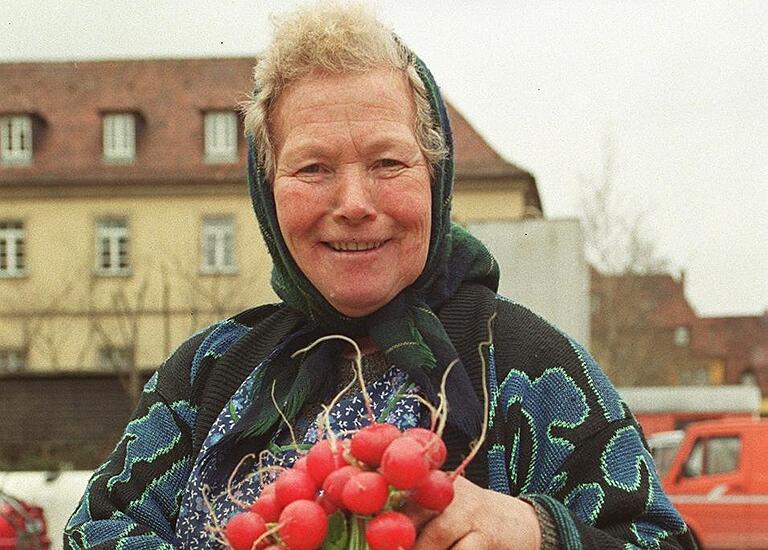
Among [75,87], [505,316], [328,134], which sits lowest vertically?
[505,316]

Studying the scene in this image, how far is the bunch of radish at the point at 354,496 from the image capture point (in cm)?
138

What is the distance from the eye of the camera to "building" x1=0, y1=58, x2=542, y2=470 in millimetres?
28859

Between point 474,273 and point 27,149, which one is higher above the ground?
point 27,149

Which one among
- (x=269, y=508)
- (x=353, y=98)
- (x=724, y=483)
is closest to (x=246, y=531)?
(x=269, y=508)

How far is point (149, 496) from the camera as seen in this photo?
1.96 metres

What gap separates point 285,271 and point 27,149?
2988 centimetres

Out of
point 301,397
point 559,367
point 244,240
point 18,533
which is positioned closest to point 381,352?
point 301,397

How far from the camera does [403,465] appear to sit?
4.52 feet

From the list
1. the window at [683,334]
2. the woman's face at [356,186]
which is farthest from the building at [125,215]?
the window at [683,334]

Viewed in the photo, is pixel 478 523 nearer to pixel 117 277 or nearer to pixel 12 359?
pixel 117 277

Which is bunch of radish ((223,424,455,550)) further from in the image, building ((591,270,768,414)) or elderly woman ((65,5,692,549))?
building ((591,270,768,414))

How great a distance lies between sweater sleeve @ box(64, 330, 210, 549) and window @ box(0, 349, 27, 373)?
28.2 meters

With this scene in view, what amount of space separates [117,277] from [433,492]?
29.1m

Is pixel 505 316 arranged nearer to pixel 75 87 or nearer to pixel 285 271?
pixel 285 271
